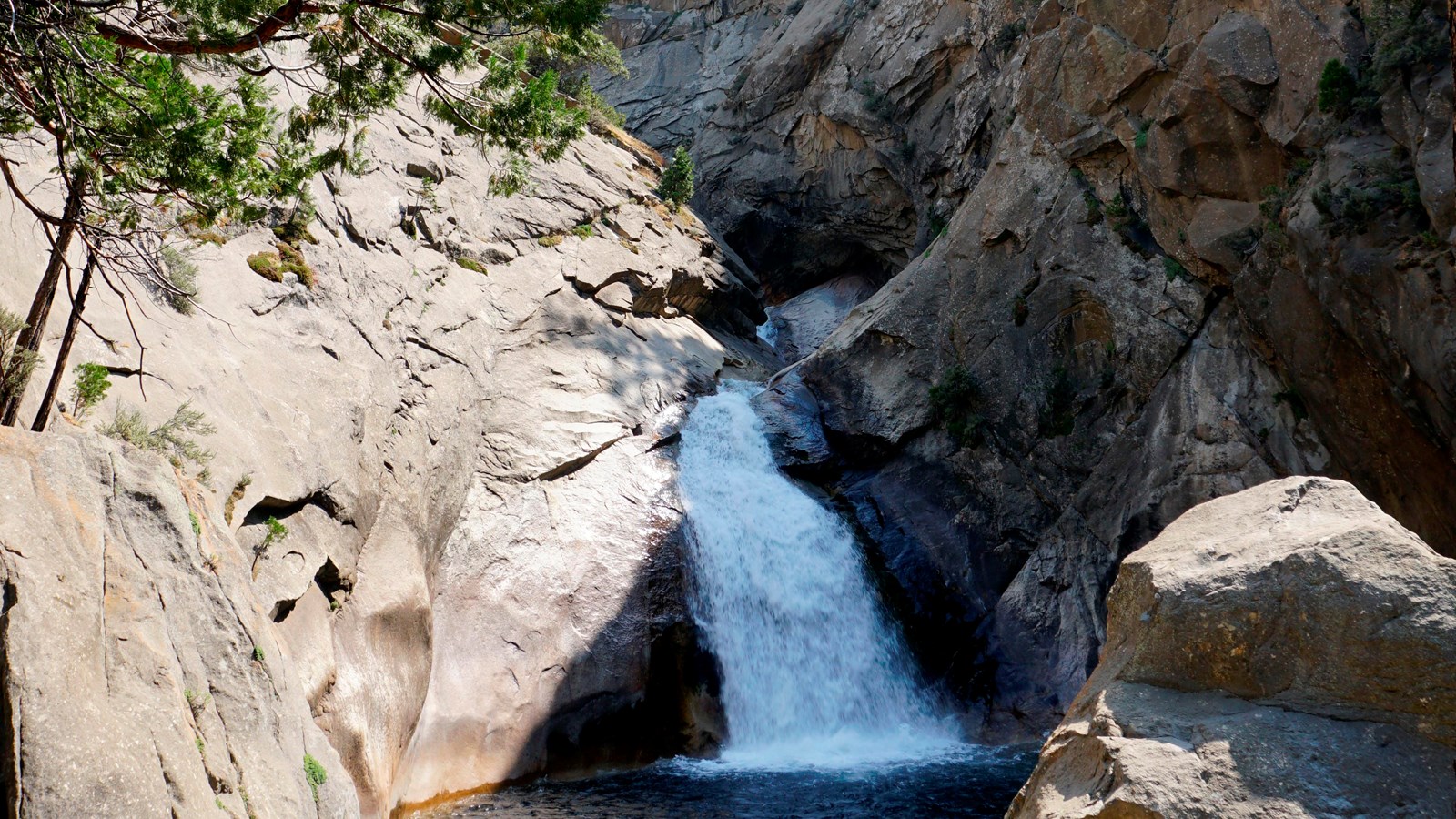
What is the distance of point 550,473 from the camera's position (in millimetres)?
18281

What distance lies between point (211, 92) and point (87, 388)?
358cm

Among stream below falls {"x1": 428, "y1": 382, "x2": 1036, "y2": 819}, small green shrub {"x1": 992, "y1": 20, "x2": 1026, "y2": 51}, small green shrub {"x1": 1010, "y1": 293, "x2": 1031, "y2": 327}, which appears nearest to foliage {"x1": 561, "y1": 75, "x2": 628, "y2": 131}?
small green shrub {"x1": 992, "y1": 20, "x2": 1026, "y2": 51}

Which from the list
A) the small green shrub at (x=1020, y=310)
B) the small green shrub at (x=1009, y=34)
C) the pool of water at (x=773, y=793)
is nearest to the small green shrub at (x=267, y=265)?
the pool of water at (x=773, y=793)

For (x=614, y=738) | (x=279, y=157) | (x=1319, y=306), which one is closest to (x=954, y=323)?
(x=1319, y=306)

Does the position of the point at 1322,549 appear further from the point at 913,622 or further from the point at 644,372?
the point at 644,372

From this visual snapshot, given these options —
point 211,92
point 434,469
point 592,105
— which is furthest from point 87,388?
point 592,105

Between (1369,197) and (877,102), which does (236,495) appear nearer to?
(1369,197)

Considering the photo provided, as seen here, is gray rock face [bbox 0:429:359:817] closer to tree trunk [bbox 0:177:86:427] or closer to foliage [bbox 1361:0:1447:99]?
tree trunk [bbox 0:177:86:427]

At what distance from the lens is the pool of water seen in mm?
12828

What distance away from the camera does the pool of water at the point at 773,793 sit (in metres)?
12.8

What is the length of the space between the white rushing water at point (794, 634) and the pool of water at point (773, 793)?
75 cm

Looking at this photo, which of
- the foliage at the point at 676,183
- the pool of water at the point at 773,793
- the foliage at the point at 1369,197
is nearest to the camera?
the foliage at the point at 1369,197

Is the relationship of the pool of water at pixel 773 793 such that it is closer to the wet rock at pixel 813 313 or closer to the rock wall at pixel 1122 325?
the rock wall at pixel 1122 325

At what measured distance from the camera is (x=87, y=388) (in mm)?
8984
